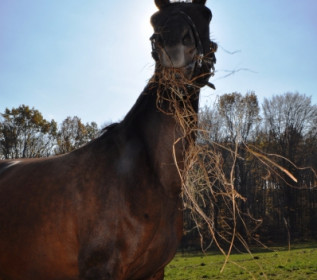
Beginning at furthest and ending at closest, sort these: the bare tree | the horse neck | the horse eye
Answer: the bare tree → the horse neck → the horse eye

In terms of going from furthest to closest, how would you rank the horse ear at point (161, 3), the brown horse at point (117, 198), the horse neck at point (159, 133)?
the horse ear at point (161, 3) → the horse neck at point (159, 133) → the brown horse at point (117, 198)

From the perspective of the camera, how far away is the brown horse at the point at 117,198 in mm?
2369

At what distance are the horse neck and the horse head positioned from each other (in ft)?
0.74

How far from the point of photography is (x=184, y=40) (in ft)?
8.14

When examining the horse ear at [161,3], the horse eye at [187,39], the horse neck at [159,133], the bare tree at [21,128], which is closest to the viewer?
the horse eye at [187,39]

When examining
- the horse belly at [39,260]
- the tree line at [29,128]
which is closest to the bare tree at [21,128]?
the tree line at [29,128]

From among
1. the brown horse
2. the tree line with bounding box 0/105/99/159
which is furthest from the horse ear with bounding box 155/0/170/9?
the tree line with bounding box 0/105/99/159

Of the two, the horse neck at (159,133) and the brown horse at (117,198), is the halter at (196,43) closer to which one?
the brown horse at (117,198)

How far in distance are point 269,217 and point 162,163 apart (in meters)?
37.2

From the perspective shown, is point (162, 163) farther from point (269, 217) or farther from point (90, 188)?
point (269, 217)

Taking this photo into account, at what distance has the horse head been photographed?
242cm

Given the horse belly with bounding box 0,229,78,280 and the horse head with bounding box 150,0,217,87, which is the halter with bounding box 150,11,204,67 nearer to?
the horse head with bounding box 150,0,217,87

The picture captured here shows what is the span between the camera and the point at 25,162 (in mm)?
3326

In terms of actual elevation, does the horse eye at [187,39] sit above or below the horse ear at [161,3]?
below
